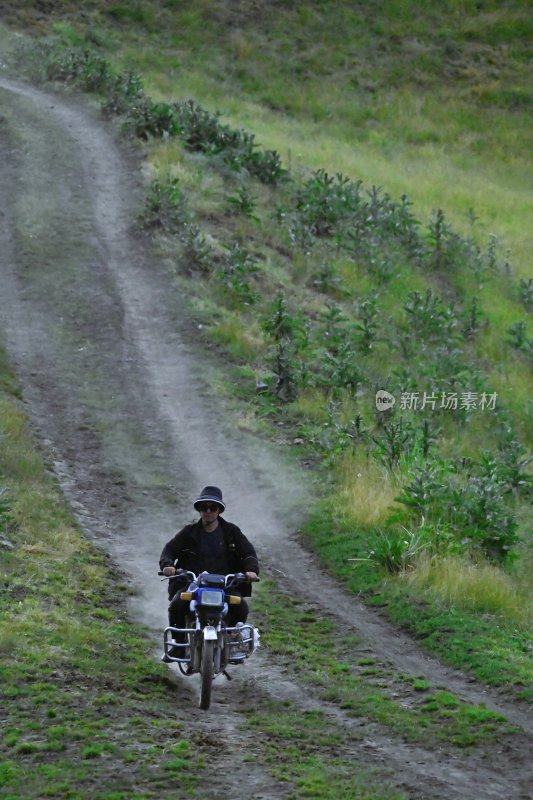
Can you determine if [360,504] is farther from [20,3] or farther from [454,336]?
[20,3]

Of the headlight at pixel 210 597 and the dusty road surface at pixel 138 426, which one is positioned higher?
the headlight at pixel 210 597

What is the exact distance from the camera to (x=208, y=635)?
27.9 feet

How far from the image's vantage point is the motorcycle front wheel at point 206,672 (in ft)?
27.7

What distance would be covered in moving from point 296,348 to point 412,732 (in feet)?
37.7

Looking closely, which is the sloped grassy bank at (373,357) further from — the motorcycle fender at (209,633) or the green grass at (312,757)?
the motorcycle fender at (209,633)

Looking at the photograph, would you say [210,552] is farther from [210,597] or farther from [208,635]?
[208,635]

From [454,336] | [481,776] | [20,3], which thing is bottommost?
[454,336]

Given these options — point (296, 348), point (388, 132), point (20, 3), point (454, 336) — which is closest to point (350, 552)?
point (296, 348)

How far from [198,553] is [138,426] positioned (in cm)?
730

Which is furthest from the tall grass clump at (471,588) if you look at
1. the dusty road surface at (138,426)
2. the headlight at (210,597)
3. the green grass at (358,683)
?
the headlight at (210,597)

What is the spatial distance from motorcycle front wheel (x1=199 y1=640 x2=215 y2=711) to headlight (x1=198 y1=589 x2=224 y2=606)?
0.31 metres

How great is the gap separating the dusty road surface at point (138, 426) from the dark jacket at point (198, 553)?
3.32 feet

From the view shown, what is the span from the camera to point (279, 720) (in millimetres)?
8594

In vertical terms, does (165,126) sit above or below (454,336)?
above
